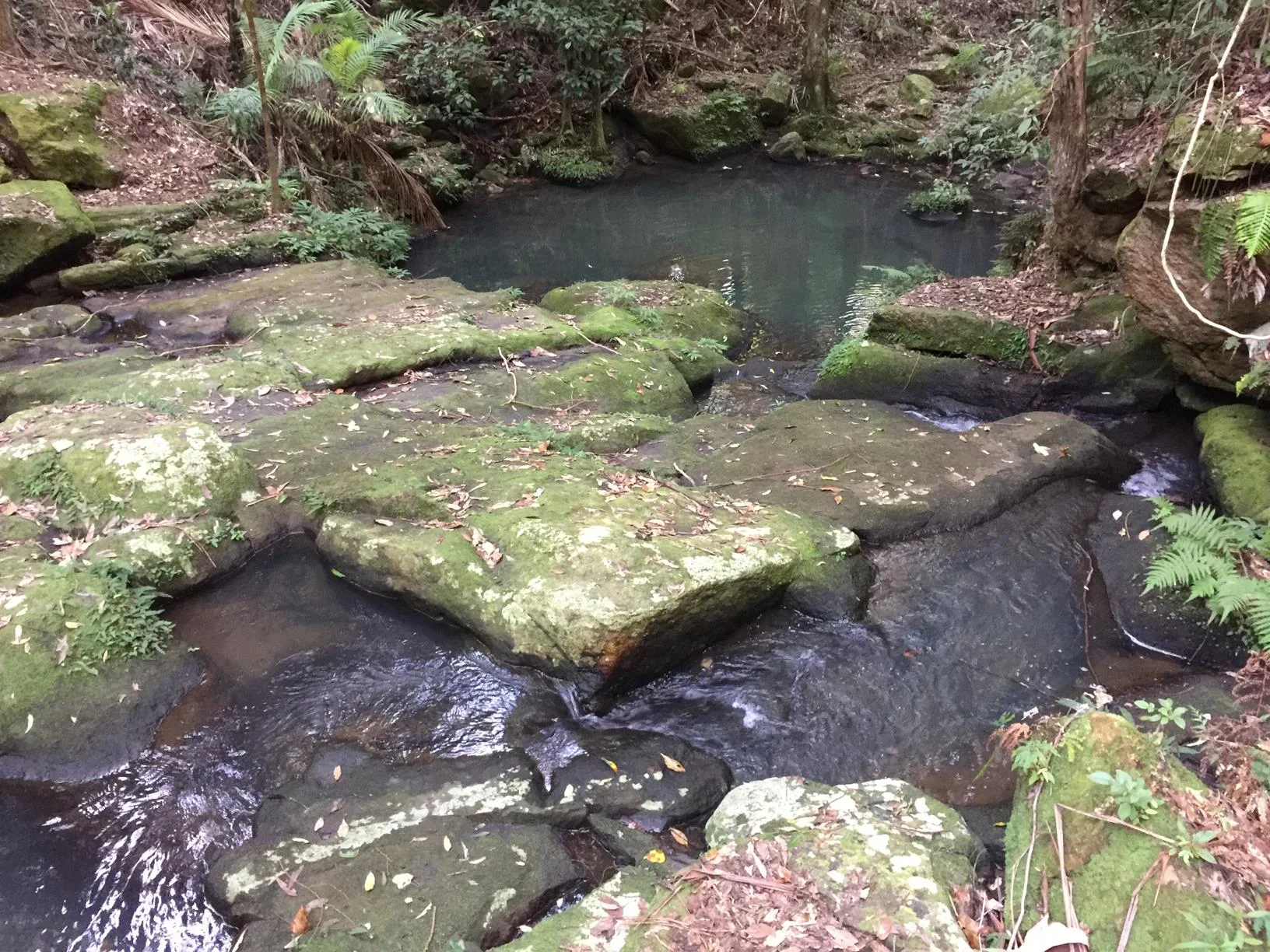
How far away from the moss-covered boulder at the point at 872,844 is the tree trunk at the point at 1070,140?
23.3 feet

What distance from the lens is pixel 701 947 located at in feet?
8.73

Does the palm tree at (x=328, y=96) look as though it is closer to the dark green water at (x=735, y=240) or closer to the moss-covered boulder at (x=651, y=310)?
the dark green water at (x=735, y=240)

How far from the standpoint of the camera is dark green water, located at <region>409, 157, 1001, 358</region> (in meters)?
11.7

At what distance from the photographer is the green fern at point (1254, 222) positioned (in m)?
4.26

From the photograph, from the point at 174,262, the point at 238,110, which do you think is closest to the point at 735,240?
the point at 238,110

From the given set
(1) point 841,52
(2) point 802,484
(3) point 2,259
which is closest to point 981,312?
(2) point 802,484

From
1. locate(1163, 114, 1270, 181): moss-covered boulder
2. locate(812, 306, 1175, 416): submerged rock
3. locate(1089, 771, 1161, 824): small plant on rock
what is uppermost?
locate(1163, 114, 1270, 181): moss-covered boulder

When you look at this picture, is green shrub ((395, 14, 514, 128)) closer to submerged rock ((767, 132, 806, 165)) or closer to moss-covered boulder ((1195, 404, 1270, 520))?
submerged rock ((767, 132, 806, 165))

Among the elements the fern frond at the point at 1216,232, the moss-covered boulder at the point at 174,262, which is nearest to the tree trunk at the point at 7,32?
the moss-covered boulder at the point at 174,262

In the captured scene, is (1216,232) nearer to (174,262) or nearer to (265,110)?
(265,110)

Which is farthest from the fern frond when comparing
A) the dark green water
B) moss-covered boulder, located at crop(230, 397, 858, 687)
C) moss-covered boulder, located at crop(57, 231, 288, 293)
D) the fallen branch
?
moss-covered boulder, located at crop(57, 231, 288, 293)

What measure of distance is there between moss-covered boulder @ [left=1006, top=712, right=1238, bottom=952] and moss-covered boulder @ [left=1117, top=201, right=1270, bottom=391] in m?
3.79

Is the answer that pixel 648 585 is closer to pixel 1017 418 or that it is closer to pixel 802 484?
pixel 802 484

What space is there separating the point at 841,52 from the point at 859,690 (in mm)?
21577
